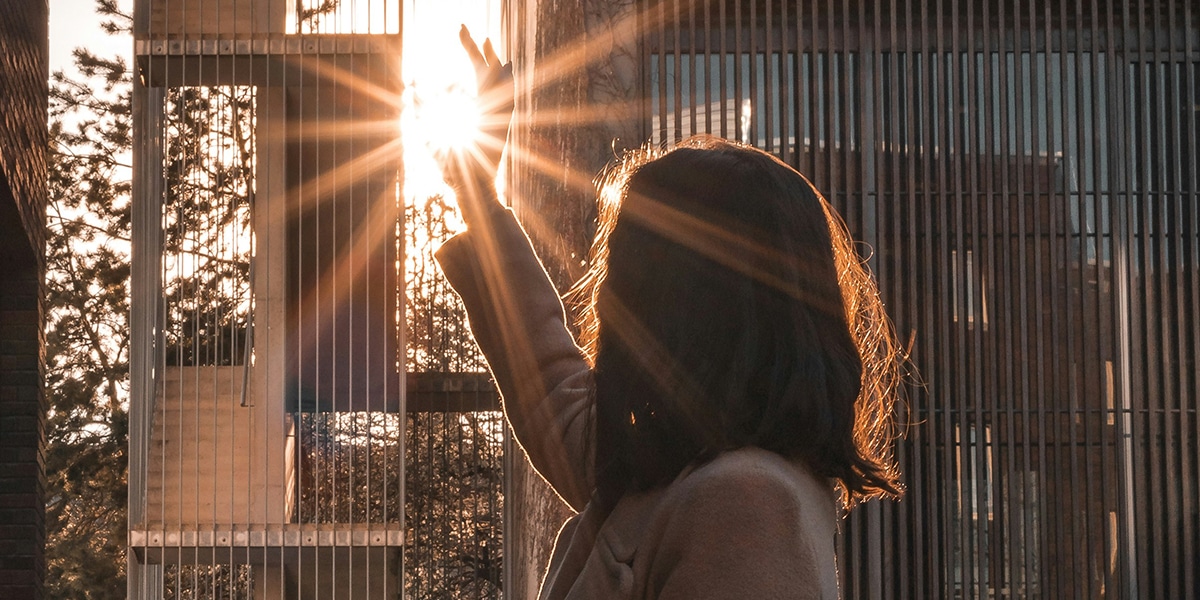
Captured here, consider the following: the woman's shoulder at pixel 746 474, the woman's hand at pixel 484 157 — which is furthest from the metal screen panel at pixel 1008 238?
the woman's shoulder at pixel 746 474

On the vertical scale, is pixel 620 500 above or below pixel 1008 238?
below

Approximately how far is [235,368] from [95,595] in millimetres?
11821

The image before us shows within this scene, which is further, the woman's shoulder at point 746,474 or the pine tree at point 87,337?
the pine tree at point 87,337

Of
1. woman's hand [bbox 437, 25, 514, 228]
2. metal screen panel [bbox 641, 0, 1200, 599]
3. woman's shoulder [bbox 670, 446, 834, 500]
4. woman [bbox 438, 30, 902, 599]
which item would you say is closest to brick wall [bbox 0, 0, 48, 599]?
metal screen panel [bbox 641, 0, 1200, 599]

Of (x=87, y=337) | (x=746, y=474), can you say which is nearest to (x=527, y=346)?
(x=746, y=474)

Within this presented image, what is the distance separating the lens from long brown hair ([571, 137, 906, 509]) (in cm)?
128

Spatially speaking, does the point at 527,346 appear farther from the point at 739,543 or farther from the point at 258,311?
the point at 258,311

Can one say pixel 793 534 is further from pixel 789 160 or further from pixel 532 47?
pixel 789 160

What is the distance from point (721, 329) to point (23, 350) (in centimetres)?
683

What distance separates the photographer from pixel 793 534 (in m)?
1.19

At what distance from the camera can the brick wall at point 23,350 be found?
714cm

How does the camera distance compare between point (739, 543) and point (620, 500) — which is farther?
point (620, 500)

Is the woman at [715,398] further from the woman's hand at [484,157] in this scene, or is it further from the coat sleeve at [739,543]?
the woman's hand at [484,157]

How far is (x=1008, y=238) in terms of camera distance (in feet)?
30.3
